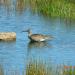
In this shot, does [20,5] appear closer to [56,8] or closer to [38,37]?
[56,8]

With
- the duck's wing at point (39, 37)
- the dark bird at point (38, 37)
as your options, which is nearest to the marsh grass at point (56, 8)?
the dark bird at point (38, 37)

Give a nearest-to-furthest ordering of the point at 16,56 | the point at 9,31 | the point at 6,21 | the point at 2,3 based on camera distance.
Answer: the point at 16,56
the point at 9,31
the point at 6,21
the point at 2,3

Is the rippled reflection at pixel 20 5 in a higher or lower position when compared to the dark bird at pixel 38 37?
higher

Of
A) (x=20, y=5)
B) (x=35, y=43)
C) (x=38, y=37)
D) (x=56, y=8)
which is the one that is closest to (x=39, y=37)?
(x=38, y=37)

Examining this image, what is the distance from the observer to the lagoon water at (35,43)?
14.4m

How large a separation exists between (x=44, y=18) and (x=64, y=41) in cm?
397

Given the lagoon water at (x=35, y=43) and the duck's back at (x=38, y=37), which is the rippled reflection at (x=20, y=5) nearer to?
the lagoon water at (x=35, y=43)

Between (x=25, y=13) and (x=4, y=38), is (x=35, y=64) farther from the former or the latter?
(x=25, y=13)

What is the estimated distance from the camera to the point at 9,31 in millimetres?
18328

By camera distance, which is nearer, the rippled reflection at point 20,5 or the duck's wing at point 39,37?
the duck's wing at point 39,37

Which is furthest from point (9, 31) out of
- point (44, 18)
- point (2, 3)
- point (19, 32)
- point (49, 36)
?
point (2, 3)

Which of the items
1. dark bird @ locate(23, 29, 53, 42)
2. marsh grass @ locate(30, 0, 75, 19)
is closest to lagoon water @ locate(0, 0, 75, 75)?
dark bird @ locate(23, 29, 53, 42)

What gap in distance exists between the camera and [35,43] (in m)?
17.6

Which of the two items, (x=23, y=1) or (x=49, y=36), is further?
(x=23, y=1)
